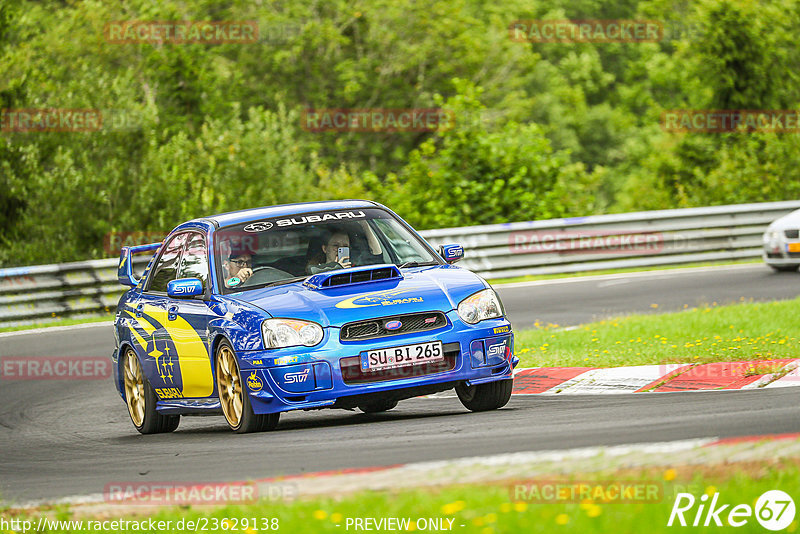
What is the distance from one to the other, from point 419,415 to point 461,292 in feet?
3.49

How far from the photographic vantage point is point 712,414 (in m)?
7.46

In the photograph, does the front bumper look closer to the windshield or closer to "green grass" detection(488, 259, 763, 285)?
the windshield

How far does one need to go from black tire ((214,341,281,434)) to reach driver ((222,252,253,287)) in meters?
0.56

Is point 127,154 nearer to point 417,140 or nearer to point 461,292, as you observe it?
point 461,292

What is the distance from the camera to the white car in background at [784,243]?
19047 mm

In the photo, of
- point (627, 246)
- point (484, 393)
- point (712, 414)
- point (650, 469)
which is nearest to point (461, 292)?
point (484, 393)

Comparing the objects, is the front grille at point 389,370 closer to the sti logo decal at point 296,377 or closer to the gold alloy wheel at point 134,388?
the sti logo decal at point 296,377

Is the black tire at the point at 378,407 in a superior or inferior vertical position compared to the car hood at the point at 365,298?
inferior

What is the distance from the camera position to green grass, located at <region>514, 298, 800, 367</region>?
10758 mm

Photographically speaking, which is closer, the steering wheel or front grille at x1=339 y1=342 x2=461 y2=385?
front grille at x1=339 y1=342 x2=461 y2=385

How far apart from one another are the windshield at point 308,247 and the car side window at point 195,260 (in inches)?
6.5
